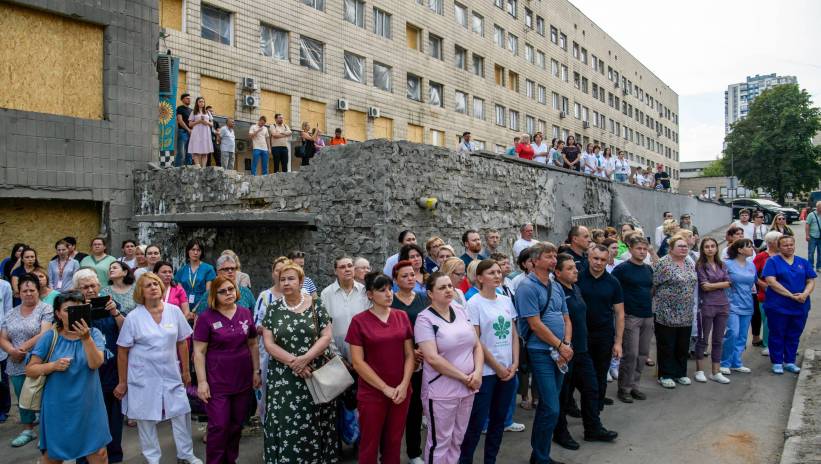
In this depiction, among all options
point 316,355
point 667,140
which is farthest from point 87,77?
point 667,140

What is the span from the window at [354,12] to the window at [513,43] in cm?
1366

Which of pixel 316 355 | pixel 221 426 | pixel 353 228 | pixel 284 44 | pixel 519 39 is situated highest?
pixel 519 39

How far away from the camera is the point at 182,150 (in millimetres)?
12953

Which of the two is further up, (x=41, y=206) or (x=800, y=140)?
(x=800, y=140)

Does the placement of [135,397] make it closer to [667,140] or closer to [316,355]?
[316,355]

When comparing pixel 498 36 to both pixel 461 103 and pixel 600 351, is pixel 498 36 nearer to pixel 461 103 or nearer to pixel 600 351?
pixel 461 103

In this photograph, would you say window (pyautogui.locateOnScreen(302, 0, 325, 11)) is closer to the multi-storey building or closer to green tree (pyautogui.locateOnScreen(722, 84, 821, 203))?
the multi-storey building

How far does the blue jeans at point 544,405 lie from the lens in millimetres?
4840

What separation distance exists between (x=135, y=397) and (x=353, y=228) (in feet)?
15.3

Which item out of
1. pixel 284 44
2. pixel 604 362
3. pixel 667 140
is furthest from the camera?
pixel 667 140

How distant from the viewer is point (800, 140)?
48.5 metres

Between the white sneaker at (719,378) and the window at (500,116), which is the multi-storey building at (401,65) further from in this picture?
the white sneaker at (719,378)

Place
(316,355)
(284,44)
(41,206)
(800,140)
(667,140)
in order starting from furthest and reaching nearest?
(667,140) → (800,140) → (284,44) → (41,206) → (316,355)

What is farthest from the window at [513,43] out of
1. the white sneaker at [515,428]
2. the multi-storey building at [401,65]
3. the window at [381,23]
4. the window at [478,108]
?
the white sneaker at [515,428]
